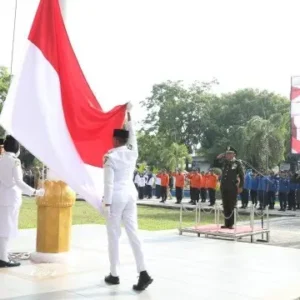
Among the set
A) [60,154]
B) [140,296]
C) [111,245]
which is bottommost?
[140,296]

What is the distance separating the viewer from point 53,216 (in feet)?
22.5

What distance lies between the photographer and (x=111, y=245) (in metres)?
5.59

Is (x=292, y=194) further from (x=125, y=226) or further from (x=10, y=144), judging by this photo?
(x=125, y=226)

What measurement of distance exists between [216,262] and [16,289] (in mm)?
3257

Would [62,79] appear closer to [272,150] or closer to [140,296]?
[140,296]

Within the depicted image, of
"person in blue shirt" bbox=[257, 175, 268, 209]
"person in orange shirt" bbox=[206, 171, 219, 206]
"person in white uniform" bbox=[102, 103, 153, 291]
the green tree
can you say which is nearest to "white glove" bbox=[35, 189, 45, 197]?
"person in white uniform" bbox=[102, 103, 153, 291]

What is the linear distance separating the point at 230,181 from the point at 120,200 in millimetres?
5458

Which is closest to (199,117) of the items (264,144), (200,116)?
(200,116)

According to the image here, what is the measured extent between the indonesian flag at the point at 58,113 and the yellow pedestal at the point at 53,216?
696 mm

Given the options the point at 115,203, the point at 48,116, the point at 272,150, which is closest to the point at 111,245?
the point at 115,203

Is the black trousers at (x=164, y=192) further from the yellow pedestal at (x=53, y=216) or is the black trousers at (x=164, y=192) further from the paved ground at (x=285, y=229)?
the yellow pedestal at (x=53, y=216)

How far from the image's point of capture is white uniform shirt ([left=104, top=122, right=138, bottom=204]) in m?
5.43

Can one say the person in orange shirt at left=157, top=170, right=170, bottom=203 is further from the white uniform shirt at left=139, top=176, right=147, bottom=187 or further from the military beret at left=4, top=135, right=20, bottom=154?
the military beret at left=4, top=135, right=20, bottom=154

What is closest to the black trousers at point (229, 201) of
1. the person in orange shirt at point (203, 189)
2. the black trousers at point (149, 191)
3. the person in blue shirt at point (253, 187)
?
the person in blue shirt at point (253, 187)
